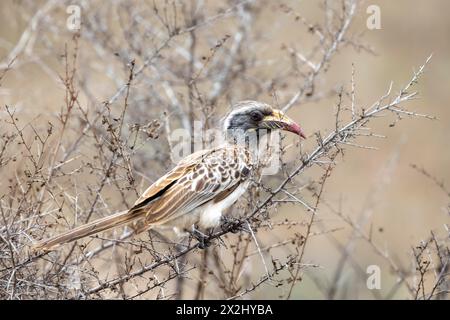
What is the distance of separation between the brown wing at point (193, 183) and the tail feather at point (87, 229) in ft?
0.27

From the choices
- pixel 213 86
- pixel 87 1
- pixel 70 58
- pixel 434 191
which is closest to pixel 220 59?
pixel 213 86

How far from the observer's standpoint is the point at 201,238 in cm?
566

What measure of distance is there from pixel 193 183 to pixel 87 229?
933 millimetres

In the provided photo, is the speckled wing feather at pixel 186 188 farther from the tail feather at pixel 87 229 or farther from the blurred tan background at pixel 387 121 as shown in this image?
the blurred tan background at pixel 387 121

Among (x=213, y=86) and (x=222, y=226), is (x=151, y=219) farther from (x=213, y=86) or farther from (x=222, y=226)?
(x=213, y=86)

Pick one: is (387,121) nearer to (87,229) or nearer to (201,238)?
(201,238)

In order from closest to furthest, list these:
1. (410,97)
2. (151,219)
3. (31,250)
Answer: (410,97)
(31,250)
(151,219)

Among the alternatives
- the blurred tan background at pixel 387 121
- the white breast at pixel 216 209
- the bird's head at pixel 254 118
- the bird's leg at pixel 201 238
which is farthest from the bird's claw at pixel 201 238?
the blurred tan background at pixel 387 121

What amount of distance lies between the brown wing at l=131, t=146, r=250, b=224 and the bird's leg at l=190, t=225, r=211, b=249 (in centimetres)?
16

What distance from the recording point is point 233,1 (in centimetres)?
829

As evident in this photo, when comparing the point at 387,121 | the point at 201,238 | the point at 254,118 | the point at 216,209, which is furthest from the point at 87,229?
the point at 387,121

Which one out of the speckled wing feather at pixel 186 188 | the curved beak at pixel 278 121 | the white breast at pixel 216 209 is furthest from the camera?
the curved beak at pixel 278 121

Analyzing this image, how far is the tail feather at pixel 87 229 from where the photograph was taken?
16.5 feet
